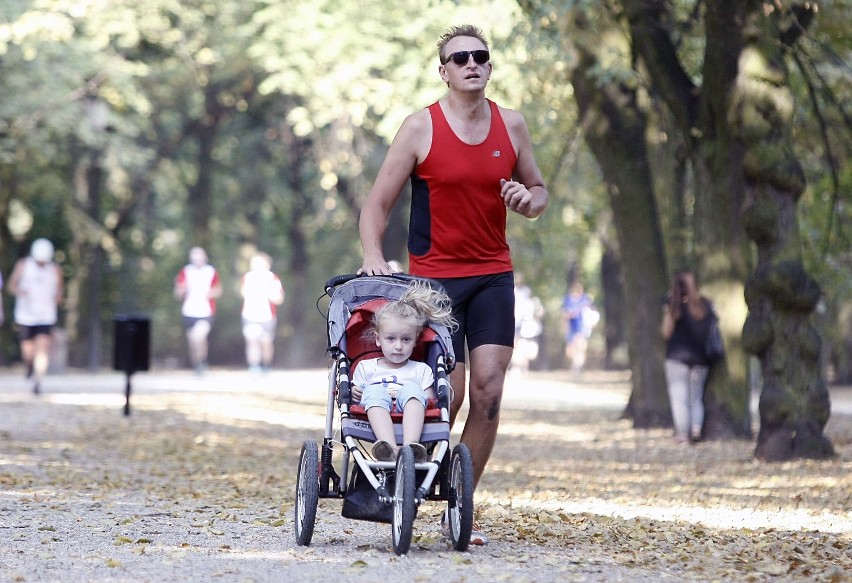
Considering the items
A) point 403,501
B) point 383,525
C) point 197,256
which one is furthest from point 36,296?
point 403,501

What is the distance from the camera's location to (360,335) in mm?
7324

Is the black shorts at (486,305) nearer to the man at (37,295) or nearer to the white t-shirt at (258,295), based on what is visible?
the man at (37,295)

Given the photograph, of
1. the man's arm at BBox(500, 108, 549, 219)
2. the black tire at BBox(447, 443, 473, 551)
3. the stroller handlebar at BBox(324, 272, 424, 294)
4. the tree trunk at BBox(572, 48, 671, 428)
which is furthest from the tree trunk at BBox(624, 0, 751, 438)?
the black tire at BBox(447, 443, 473, 551)

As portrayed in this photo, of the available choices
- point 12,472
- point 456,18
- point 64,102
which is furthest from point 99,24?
point 12,472

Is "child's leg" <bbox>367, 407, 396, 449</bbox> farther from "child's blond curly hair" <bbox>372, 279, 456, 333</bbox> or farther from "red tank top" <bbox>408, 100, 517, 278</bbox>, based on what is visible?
"red tank top" <bbox>408, 100, 517, 278</bbox>

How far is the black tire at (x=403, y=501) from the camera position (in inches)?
261

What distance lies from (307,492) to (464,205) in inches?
58.3

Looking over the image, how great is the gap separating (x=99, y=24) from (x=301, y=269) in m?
14.8

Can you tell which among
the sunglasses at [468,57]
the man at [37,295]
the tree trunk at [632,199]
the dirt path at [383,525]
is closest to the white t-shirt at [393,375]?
the dirt path at [383,525]

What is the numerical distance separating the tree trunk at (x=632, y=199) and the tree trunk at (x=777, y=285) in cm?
389

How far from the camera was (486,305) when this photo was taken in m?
7.36

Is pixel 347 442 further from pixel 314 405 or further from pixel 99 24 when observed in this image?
pixel 99 24

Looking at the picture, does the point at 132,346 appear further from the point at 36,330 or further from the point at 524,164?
the point at 524,164

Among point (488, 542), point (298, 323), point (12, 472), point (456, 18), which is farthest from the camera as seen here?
point (298, 323)
